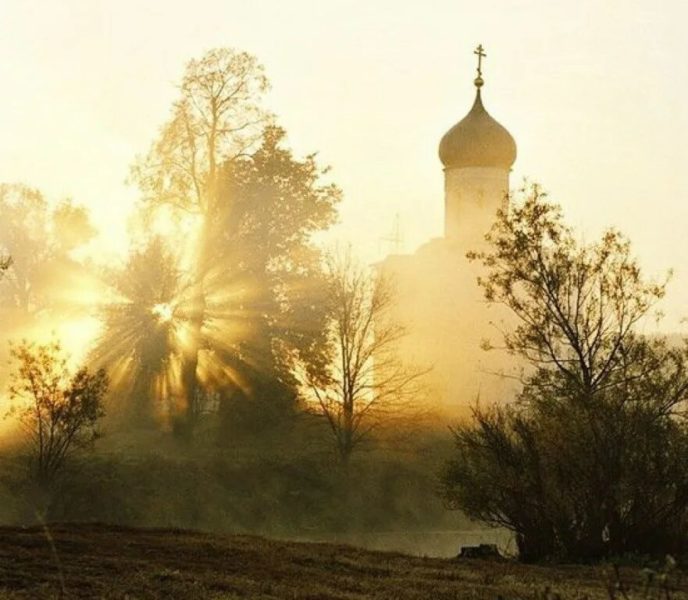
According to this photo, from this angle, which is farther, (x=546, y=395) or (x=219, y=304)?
(x=219, y=304)

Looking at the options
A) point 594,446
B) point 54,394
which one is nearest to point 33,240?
point 54,394

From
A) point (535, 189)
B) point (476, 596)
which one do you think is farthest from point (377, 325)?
point (476, 596)

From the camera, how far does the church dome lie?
5006 centimetres

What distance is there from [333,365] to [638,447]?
19284mm

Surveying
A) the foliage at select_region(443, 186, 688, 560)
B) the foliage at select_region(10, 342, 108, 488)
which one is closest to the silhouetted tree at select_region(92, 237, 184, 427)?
the foliage at select_region(10, 342, 108, 488)

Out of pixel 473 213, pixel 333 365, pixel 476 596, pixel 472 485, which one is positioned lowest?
pixel 476 596

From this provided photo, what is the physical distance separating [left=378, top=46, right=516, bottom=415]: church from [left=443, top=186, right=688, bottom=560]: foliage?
80.3 feet

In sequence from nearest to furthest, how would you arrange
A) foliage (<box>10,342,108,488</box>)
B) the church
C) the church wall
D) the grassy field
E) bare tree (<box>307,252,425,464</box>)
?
1. the grassy field
2. foliage (<box>10,342,108,488</box>)
3. bare tree (<box>307,252,425,464</box>)
4. the church
5. the church wall

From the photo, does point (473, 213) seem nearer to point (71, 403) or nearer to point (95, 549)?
point (71, 403)

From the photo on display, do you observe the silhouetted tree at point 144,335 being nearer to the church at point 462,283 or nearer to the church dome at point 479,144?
the church at point 462,283

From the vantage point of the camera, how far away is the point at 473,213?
5125 centimetres

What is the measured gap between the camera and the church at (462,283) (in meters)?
49.3

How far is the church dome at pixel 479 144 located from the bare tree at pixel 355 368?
12866mm

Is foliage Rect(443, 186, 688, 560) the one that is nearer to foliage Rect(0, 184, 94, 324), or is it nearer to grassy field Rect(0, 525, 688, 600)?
grassy field Rect(0, 525, 688, 600)
